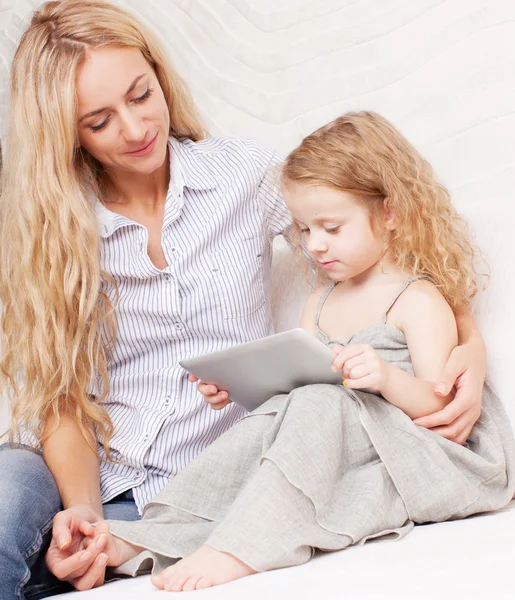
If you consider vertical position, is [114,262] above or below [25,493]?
above

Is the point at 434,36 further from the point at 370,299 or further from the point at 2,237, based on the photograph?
the point at 2,237

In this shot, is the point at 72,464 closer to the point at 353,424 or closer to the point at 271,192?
the point at 353,424

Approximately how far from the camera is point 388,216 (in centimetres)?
150

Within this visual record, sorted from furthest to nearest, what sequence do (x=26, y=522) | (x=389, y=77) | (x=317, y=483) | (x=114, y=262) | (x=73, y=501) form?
(x=389, y=77), (x=114, y=262), (x=73, y=501), (x=26, y=522), (x=317, y=483)

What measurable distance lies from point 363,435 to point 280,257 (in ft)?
2.15

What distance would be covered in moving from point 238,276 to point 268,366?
368 mm

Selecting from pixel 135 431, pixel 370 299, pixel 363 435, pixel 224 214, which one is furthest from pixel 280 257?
pixel 363 435

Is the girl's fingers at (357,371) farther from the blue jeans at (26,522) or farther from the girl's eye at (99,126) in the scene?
the girl's eye at (99,126)

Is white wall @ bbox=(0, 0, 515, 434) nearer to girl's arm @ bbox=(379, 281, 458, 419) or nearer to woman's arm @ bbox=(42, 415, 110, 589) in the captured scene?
girl's arm @ bbox=(379, 281, 458, 419)

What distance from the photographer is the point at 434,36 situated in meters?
1.81

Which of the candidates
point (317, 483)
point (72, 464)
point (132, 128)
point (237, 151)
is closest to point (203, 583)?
point (317, 483)

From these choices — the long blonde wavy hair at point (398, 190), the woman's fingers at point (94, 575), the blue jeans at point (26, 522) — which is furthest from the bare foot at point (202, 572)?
the long blonde wavy hair at point (398, 190)

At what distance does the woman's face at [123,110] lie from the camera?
1.50 m

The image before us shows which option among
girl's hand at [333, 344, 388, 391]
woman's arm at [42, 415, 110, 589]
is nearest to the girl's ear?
girl's hand at [333, 344, 388, 391]
